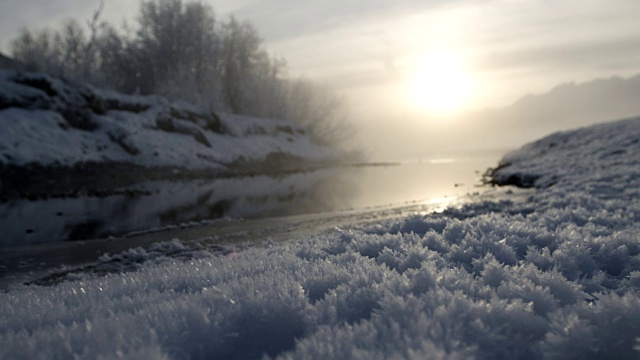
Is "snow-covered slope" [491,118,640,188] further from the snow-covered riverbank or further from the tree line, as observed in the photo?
the tree line

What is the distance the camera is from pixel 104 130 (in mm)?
24562

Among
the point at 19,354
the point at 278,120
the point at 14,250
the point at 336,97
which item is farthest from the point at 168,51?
the point at 19,354

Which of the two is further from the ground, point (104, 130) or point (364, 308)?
point (104, 130)

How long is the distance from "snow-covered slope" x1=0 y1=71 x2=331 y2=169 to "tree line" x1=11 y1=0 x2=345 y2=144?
20.9 ft

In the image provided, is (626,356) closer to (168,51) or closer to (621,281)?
(621,281)

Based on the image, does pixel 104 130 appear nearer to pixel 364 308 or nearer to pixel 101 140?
pixel 101 140

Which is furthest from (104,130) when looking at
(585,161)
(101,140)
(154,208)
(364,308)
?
(364,308)

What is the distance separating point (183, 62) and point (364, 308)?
44980mm

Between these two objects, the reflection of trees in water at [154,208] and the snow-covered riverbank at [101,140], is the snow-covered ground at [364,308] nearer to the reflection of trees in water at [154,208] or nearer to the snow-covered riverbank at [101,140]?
the reflection of trees in water at [154,208]

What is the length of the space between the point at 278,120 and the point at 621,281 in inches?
1769

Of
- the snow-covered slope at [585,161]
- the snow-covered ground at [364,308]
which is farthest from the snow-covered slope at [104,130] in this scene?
the snow-covered slope at [585,161]

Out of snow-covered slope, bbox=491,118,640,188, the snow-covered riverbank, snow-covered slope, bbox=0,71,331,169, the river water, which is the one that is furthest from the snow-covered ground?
snow-covered slope, bbox=0,71,331,169

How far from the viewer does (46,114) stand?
21.8 metres

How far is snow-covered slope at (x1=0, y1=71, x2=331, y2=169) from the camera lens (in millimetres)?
19141
